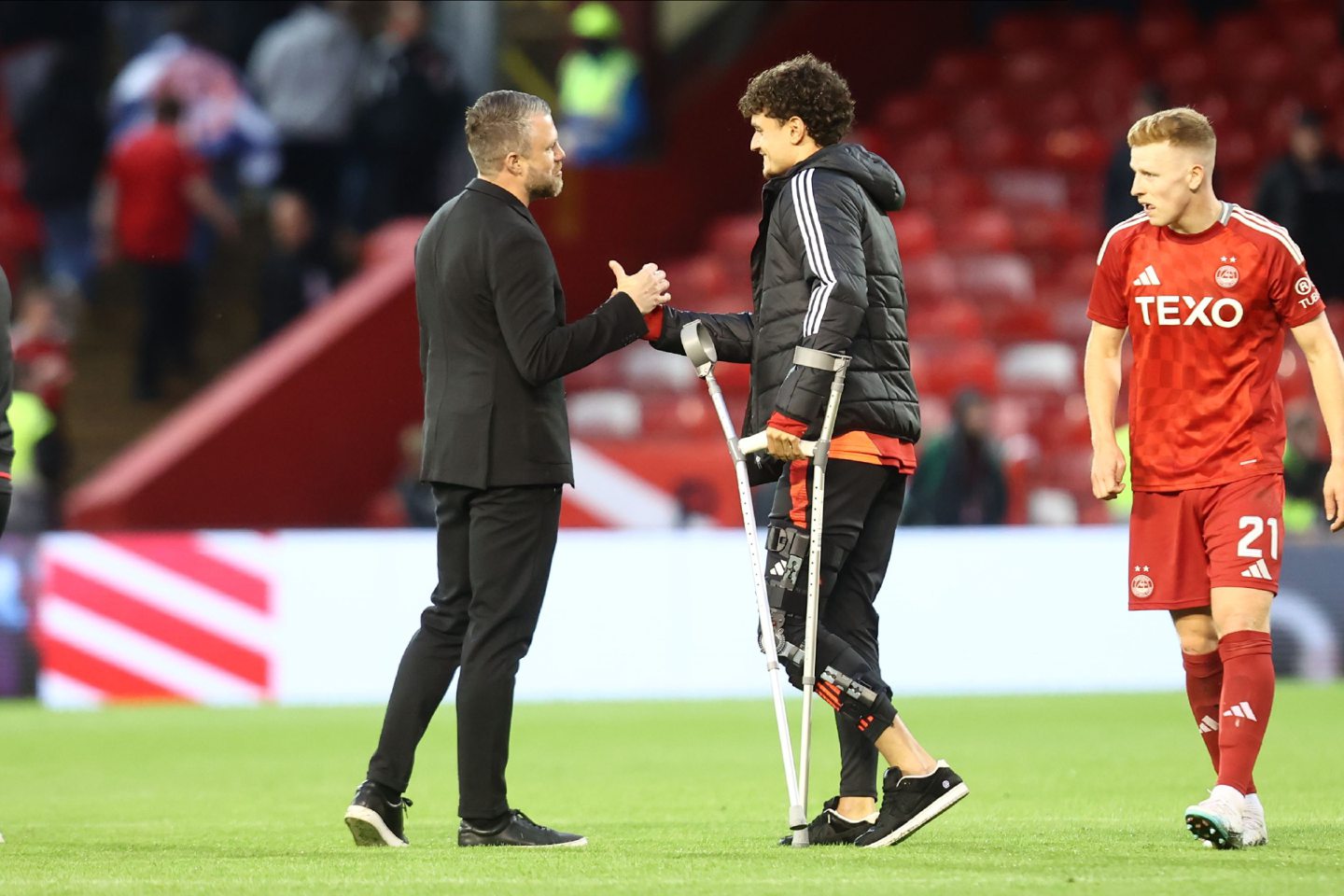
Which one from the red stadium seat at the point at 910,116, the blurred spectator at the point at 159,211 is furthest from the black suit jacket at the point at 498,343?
the red stadium seat at the point at 910,116

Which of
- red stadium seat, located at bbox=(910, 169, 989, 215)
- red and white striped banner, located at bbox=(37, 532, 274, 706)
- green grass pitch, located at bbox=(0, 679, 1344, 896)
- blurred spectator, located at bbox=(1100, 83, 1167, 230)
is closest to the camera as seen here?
green grass pitch, located at bbox=(0, 679, 1344, 896)

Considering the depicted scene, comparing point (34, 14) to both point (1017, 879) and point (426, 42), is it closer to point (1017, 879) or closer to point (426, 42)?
point (426, 42)

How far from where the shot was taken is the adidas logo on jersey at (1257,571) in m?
6.69

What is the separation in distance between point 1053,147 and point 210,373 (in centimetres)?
758

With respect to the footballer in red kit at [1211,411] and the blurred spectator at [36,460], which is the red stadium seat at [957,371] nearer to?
the blurred spectator at [36,460]

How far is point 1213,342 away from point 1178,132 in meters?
0.62

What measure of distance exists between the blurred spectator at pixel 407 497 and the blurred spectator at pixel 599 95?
3.37m

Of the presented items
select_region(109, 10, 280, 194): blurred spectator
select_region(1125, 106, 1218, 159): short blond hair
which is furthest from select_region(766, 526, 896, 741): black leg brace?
select_region(109, 10, 280, 194): blurred spectator

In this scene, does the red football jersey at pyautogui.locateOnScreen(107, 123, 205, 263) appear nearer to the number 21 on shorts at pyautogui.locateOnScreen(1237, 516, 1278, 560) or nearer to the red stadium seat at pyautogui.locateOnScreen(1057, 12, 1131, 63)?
the red stadium seat at pyautogui.locateOnScreen(1057, 12, 1131, 63)

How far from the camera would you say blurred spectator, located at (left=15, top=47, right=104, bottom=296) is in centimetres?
1902

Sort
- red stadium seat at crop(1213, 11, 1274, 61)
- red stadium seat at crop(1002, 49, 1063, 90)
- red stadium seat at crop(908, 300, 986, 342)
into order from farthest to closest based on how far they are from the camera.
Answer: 1. red stadium seat at crop(1002, 49, 1063, 90)
2. red stadium seat at crop(1213, 11, 1274, 61)
3. red stadium seat at crop(908, 300, 986, 342)

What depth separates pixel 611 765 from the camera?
10.5m

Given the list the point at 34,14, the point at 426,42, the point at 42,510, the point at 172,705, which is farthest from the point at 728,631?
the point at 34,14

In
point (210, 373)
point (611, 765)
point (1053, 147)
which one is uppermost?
point (1053, 147)
